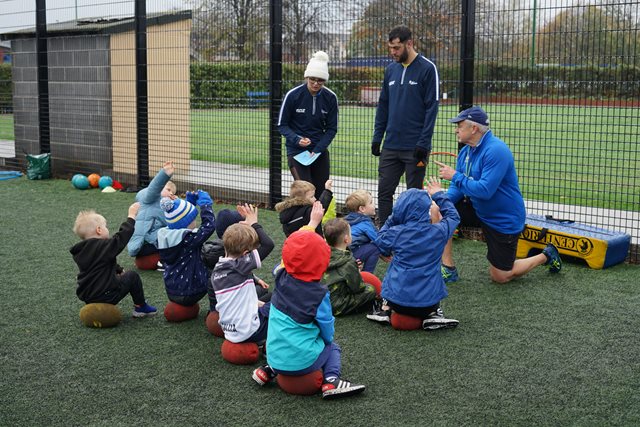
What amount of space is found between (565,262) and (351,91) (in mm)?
3869

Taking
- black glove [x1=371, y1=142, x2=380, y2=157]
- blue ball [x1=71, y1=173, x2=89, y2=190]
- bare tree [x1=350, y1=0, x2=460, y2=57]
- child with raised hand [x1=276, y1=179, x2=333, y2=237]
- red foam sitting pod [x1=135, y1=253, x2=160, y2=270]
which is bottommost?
red foam sitting pod [x1=135, y1=253, x2=160, y2=270]

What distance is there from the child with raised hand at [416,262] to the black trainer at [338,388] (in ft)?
3.84

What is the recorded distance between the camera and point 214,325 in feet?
17.1

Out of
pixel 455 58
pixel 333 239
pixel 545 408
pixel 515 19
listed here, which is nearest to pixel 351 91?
pixel 455 58

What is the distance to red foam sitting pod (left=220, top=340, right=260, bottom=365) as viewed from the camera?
15.4 ft

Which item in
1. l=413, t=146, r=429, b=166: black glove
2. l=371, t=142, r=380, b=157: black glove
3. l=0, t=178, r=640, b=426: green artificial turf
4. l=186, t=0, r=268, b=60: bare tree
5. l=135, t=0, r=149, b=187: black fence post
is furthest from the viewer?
l=135, t=0, r=149, b=187: black fence post

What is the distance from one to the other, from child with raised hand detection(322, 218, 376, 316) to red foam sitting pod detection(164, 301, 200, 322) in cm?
101

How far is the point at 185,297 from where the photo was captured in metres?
5.52

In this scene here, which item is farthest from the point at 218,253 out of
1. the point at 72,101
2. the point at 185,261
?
the point at 72,101

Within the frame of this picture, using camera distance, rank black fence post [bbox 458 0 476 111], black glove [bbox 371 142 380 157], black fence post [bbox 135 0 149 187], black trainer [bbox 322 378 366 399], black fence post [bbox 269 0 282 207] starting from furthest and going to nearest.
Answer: black fence post [bbox 135 0 149 187], black fence post [bbox 269 0 282 207], black fence post [bbox 458 0 476 111], black glove [bbox 371 142 380 157], black trainer [bbox 322 378 366 399]

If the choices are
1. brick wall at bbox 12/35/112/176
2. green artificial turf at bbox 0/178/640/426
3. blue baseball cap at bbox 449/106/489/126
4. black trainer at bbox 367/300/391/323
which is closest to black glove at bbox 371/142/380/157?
blue baseball cap at bbox 449/106/489/126

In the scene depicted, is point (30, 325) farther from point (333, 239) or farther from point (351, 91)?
point (351, 91)

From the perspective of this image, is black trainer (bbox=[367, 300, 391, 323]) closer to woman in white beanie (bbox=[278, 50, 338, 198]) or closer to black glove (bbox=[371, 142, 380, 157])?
black glove (bbox=[371, 142, 380, 157])

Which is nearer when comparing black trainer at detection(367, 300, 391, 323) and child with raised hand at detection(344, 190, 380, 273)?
black trainer at detection(367, 300, 391, 323)
